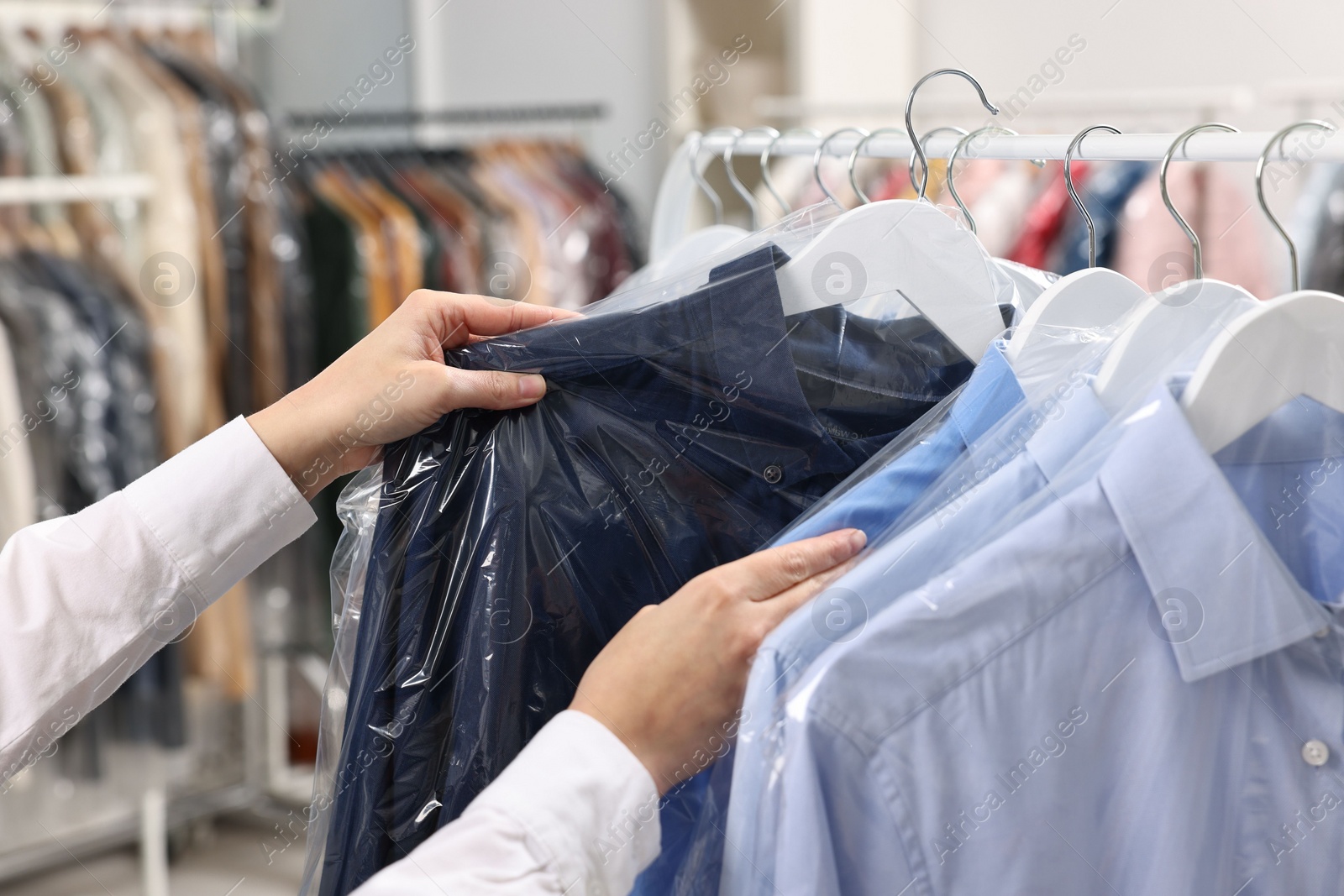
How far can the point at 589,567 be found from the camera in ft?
2.20

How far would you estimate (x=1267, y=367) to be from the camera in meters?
0.55

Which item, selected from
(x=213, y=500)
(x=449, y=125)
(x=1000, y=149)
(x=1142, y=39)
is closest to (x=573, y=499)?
(x=213, y=500)

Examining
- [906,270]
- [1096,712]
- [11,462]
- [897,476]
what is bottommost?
[11,462]

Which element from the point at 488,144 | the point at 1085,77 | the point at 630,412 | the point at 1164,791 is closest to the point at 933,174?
the point at 1085,77

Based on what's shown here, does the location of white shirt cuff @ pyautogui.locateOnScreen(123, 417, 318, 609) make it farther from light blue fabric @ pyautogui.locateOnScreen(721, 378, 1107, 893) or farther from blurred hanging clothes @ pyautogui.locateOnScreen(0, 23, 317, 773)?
blurred hanging clothes @ pyautogui.locateOnScreen(0, 23, 317, 773)

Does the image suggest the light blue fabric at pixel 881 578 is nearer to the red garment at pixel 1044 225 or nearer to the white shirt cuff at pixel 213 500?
the white shirt cuff at pixel 213 500

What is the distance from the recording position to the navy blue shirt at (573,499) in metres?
0.65

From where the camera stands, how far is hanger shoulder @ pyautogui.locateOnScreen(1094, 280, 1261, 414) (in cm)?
58

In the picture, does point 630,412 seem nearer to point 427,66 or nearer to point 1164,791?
point 1164,791

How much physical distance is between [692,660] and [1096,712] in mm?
208

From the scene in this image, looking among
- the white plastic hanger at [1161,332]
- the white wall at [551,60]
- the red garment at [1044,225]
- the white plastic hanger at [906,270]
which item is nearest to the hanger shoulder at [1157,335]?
the white plastic hanger at [1161,332]

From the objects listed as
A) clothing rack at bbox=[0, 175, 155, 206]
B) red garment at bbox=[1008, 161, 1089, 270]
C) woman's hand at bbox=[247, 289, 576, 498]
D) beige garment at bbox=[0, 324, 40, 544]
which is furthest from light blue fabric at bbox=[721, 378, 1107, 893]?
clothing rack at bbox=[0, 175, 155, 206]

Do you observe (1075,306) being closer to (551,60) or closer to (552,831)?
(552,831)

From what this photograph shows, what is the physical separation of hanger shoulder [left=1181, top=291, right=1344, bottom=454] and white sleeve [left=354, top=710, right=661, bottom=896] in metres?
0.34
